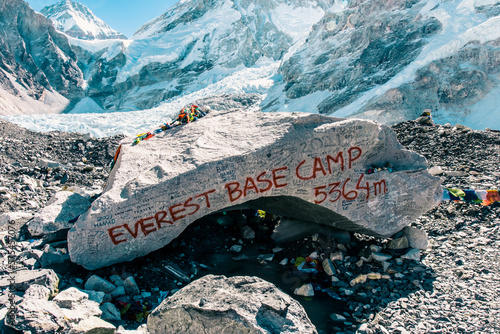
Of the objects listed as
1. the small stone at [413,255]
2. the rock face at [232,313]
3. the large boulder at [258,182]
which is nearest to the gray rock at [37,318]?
the rock face at [232,313]

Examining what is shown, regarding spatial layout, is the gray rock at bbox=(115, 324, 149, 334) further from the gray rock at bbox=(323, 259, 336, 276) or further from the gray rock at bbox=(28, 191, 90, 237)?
the gray rock at bbox=(323, 259, 336, 276)

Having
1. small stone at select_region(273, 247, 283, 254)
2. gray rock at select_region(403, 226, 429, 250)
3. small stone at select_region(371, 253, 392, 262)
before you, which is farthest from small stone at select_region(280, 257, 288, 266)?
gray rock at select_region(403, 226, 429, 250)

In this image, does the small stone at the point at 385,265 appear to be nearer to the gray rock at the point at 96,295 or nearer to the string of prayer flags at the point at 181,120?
the gray rock at the point at 96,295

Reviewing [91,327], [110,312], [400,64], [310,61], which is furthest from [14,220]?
[310,61]

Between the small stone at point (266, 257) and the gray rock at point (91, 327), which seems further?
the small stone at point (266, 257)

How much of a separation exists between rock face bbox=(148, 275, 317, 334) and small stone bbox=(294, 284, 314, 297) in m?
2.02

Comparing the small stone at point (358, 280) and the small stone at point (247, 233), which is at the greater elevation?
the small stone at point (247, 233)

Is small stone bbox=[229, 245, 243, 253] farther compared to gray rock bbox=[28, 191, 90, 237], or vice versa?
small stone bbox=[229, 245, 243, 253]

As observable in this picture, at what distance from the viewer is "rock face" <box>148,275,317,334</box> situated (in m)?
2.98

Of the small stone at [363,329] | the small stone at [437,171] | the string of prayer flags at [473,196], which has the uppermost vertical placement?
the small stone at [363,329]

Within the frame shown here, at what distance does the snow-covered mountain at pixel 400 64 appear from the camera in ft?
153

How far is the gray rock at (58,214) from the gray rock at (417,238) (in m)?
6.29

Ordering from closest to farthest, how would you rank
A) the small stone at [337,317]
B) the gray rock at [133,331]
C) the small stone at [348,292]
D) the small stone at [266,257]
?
the gray rock at [133,331]
the small stone at [337,317]
the small stone at [348,292]
the small stone at [266,257]

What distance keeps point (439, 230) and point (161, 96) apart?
123 metres
